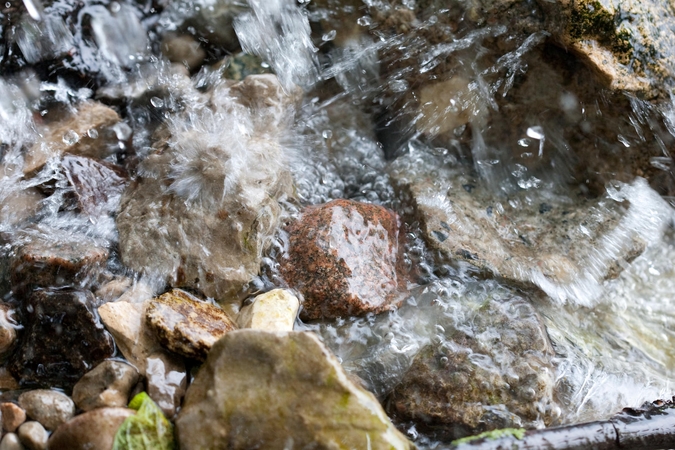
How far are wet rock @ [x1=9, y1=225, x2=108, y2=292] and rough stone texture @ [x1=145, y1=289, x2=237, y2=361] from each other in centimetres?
39

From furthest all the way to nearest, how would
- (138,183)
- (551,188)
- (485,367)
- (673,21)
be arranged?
(551,188)
(673,21)
(138,183)
(485,367)

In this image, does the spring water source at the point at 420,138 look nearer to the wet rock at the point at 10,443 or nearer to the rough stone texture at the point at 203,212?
the rough stone texture at the point at 203,212

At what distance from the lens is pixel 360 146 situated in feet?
14.4

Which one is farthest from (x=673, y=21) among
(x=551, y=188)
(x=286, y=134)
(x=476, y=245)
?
(x=286, y=134)

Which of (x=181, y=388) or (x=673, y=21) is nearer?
(x=181, y=388)

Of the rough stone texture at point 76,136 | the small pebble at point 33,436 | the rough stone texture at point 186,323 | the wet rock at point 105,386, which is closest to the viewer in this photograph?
the small pebble at point 33,436

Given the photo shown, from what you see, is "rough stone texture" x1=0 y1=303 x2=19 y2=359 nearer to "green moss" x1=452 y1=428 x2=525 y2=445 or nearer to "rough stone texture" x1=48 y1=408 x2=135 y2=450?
"rough stone texture" x1=48 y1=408 x2=135 y2=450

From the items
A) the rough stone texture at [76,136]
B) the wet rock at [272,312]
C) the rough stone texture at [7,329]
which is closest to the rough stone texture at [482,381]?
the wet rock at [272,312]

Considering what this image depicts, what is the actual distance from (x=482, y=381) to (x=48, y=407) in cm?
194

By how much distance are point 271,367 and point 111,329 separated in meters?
0.90

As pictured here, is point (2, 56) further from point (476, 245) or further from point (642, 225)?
point (642, 225)

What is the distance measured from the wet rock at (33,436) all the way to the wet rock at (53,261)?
28.0 inches

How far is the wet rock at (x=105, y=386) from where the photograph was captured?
8.29 ft

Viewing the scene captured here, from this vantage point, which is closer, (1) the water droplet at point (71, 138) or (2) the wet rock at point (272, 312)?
(2) the wet rock at point (272, 312)
